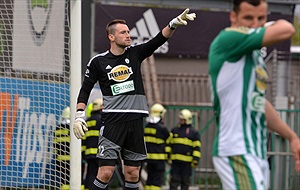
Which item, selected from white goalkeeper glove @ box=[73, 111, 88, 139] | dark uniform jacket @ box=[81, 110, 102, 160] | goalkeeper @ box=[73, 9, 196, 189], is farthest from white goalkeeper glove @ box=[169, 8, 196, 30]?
dark uniform jacket @ box=[81, 110, 102, 160]

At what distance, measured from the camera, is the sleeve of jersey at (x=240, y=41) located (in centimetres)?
416

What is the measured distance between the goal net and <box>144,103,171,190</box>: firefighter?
9.61ft

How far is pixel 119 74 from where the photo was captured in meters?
7.34

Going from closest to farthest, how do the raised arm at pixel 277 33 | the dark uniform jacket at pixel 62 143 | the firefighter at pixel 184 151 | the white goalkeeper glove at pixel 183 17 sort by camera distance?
the raised arm at pixel 277 33 → the white goalkeeper glove at pixel 183 17 → the dark uniform jacket at pixel 62 143 → the firefighter at pixel 184 151

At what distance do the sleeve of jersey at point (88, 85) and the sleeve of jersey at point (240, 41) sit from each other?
3.20m

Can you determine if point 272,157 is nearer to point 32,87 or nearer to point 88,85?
point 32,87

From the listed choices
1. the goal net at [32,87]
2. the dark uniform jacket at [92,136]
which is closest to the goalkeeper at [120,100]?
the goal net at [32,87]

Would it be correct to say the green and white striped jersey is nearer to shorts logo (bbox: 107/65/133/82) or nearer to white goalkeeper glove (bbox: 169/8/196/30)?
white goalkeeper glove (bbox: 169/8/196/30)

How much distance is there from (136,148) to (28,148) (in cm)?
329

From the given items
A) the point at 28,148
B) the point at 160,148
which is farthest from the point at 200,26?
the point at 28,148

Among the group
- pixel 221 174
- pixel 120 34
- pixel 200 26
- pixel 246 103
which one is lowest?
pixel 221 174

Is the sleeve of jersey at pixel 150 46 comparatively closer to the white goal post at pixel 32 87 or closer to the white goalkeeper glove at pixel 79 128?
the white goalkeeper glove at pixel 79 128

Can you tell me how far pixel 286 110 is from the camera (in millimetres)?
14453

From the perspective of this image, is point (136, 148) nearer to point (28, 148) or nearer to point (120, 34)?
point (120, 34)
